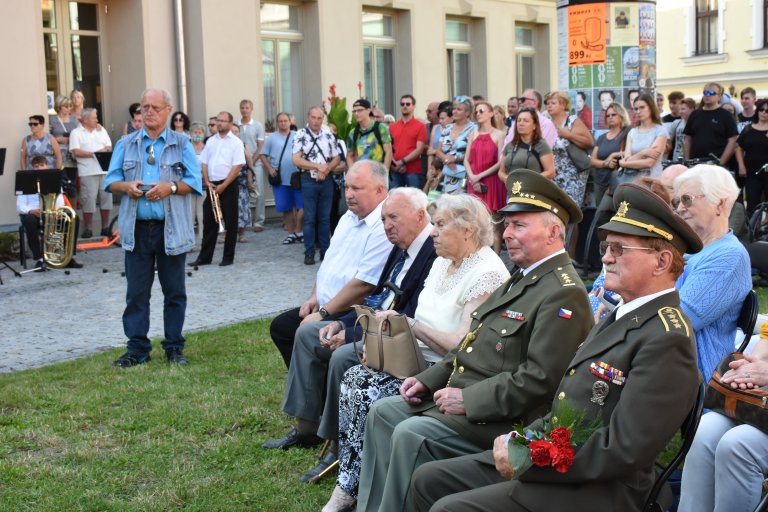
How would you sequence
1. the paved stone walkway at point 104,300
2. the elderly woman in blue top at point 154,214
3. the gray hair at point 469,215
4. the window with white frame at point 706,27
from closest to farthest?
the gray hair at point 469,215, the elderly woman in blue top at point 154,214, the paved stone walkway at point 104,300, the window with white frame at point 706,27

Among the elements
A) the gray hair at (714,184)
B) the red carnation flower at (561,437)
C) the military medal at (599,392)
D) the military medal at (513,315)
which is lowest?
the red carnation flower at (561,437)

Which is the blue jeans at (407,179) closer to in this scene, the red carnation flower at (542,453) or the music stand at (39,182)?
the music stand at (39,182)

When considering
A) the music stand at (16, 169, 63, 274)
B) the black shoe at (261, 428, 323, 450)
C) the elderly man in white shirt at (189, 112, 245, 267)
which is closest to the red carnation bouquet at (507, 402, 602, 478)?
the black shoe at (261, 428, 323, 450)

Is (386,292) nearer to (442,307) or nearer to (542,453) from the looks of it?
(442,307)

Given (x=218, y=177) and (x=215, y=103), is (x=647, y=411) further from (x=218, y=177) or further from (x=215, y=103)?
(x=215, y=103)

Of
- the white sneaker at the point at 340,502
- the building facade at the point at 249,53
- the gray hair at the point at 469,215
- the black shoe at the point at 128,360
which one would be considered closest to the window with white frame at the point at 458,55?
the building facade at the point at 249,53

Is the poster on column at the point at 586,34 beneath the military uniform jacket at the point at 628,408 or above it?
above

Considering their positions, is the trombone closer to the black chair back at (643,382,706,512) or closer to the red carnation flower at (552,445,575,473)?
the black chair back at (643,382,706,512)

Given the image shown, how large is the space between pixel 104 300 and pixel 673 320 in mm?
8714

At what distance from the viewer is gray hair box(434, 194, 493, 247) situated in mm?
5008

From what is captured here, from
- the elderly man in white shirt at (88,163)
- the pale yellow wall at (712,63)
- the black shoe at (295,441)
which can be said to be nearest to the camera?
the black shoe at (295,441)

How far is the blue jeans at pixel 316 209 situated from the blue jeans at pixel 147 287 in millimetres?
5173

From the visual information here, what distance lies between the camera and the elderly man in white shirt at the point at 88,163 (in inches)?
615

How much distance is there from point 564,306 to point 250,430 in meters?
2.81
